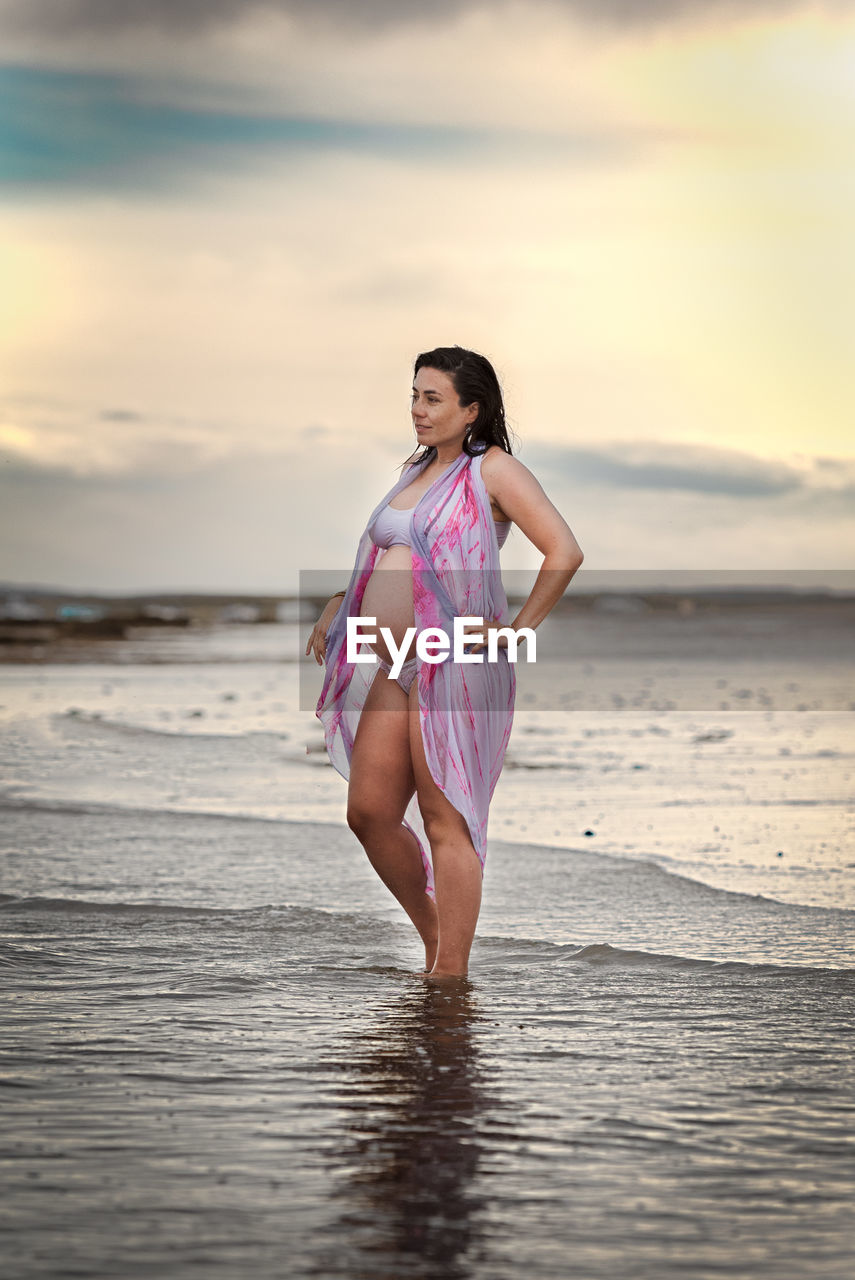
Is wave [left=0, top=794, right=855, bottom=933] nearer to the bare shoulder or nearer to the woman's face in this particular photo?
the bare shoulder

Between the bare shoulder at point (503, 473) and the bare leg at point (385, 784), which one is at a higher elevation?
the bare shoulder at point (503, 473)

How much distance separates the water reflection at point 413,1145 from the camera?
2230mm

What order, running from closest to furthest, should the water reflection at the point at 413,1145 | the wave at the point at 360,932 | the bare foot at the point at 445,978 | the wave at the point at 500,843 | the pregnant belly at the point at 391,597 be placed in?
the water reflection at the point at 413,1145
the bare foot at the point at 445,978
the pregnant belly at the point at 391,597
the wave at the point at 360,932
the wave at the point at 500,843

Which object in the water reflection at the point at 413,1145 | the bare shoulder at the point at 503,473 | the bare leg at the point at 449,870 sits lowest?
the water reflection at the point at 413,1145

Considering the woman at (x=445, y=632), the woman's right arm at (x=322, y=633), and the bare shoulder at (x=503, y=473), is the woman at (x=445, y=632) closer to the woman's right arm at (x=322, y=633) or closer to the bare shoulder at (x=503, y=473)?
the bare shoulder at (x=503, y=473)

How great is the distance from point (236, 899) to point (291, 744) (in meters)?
6.30

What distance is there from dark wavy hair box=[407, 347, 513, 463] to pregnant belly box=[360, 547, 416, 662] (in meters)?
0.36

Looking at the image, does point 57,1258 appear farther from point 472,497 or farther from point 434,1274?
point 472,497

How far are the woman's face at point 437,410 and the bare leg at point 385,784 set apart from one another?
2.34ft

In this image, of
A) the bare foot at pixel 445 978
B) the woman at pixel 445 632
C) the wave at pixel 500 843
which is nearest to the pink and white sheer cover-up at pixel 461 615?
the woman at pixel 445 632

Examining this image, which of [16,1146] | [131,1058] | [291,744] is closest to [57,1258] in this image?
[16,1146]

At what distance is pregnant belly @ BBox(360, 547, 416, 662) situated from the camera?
4332 mm

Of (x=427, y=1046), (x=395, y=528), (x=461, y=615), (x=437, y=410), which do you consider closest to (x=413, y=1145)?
(x=427, y=1046)

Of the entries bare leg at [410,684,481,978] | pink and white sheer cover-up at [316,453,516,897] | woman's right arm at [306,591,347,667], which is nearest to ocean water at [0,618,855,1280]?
bare leg at [410,684,481,978]
